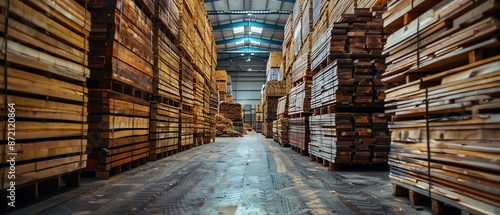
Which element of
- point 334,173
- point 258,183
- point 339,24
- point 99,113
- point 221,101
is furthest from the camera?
point 221,101

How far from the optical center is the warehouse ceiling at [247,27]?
21.7m

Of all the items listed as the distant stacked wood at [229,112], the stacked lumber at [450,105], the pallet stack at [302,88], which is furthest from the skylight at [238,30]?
the stacked lumber at [450,105]

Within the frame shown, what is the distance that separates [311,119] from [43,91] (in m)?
5.75

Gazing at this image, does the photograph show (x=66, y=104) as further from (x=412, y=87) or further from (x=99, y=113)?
(x=412, y=87)

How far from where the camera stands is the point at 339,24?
5.98 meters

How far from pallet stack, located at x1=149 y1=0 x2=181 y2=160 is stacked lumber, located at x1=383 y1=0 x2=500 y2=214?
17.7ft

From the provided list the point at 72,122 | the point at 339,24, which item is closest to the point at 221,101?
the point at 339,24

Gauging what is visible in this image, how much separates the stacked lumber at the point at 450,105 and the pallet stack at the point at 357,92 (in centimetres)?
204

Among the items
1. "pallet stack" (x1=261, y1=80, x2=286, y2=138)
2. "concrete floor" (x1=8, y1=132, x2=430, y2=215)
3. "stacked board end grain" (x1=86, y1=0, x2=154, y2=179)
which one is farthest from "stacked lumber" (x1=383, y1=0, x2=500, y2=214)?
"pallet stack" (x1=261, y1=80, x2=286, y2=138)

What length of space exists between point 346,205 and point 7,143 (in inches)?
136

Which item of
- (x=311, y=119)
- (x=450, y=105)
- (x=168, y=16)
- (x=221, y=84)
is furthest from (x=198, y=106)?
(x=221, y=84)

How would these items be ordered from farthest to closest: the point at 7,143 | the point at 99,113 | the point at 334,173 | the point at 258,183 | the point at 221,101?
the point at 221,101 → the point at 334,173 → the point at 99,113 → the point at 258,183 → the point at 7,143

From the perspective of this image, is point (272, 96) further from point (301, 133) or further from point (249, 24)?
point (301, 133)

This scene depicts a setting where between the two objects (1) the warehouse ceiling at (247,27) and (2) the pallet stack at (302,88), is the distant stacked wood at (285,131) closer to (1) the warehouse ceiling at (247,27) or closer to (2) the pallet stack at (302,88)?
(2) the pallet stack at (302,88)
